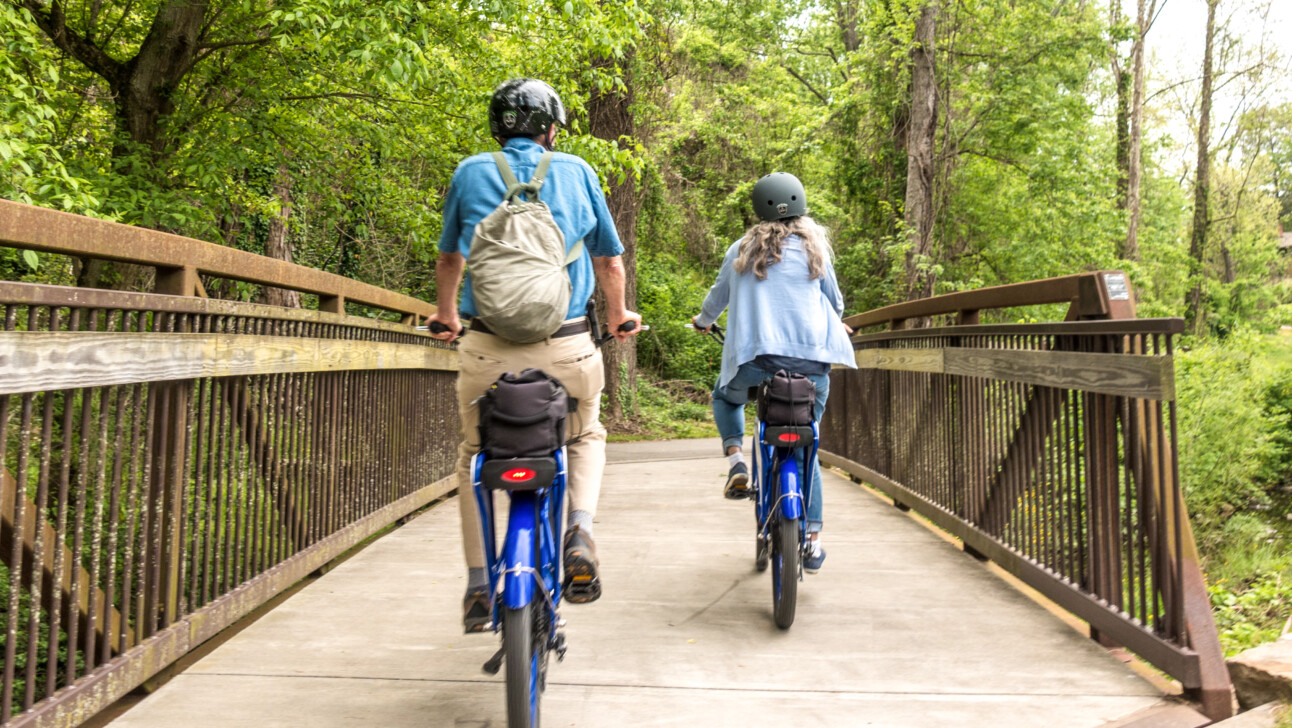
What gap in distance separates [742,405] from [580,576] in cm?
223

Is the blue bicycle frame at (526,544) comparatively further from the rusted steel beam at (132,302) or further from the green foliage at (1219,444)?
the green foliage at (1219,444)

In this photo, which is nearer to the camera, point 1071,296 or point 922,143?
point 1071,296

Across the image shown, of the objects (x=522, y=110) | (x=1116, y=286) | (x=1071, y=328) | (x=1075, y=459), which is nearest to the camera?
(x=522, y=110)

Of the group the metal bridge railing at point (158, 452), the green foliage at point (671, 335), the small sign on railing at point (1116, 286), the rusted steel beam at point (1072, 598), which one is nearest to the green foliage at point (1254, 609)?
the rusted steel beam at point (1072, 598)

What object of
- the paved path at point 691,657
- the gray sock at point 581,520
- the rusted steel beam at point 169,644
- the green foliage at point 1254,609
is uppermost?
the gray sock at point 581,520

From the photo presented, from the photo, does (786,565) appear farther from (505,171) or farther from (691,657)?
(505,171)

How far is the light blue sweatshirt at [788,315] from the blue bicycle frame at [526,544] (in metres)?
1.52

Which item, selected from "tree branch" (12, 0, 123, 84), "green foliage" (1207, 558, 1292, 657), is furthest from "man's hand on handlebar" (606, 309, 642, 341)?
"tree branch" (12, 0, 123, 84)

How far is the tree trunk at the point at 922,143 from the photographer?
16281mm

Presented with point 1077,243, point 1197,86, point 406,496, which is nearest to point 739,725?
point 406,496

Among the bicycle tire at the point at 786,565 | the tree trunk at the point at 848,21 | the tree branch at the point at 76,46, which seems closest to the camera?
the bicycle tire at the point at 786,565

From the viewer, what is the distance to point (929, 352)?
5.80 meters

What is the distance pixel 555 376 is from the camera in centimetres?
299

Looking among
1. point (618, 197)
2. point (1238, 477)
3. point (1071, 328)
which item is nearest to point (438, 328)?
point (1071, 328)
